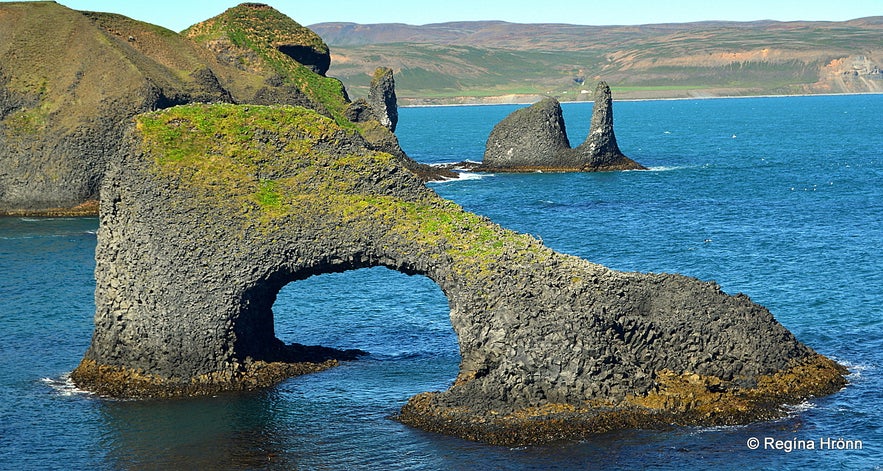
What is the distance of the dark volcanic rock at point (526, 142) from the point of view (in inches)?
4820

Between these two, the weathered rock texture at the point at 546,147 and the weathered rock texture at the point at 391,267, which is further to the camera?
the weathered rock texture at the point at 546,147

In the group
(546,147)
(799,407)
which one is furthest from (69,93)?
(799,407)

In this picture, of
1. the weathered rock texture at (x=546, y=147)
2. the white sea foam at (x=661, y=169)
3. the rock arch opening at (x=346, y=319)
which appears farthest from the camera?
the white sea foam at (x=661, y=169)

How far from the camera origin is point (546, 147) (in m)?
124

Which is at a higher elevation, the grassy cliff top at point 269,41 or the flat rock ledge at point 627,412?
the grassy cliff top at point 269,41

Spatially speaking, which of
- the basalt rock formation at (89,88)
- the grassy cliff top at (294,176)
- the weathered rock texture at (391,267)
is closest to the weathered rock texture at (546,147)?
the basalt rock formation at (89,88)

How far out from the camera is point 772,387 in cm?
3647

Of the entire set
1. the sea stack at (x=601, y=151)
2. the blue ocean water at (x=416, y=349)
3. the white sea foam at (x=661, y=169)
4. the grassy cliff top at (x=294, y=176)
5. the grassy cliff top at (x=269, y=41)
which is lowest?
the blue ocean water at (x=416, y=349)

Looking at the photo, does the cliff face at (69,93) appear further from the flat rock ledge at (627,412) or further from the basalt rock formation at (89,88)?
the flat rock ledge at (627,412)

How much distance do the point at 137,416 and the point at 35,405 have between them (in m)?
4.02

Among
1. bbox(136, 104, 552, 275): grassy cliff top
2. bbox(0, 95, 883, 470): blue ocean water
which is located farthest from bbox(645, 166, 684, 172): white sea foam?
bbox(136, 104, 552, 275): grassy cliff top

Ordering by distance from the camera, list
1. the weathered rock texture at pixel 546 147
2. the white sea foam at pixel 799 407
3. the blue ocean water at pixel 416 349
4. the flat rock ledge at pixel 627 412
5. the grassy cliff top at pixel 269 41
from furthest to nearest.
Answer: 1. the weathered rock texture at pixel 546 147
2. the grassy cliff top at pixel 269 41
3. the white sea foam at pixel 799 407
4. the flat rock ledge at pixel 627 412
5. the blue ocean water at pixel 416 349

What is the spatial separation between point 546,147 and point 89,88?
49.9 meters

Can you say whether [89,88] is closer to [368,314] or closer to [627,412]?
[368,314]
